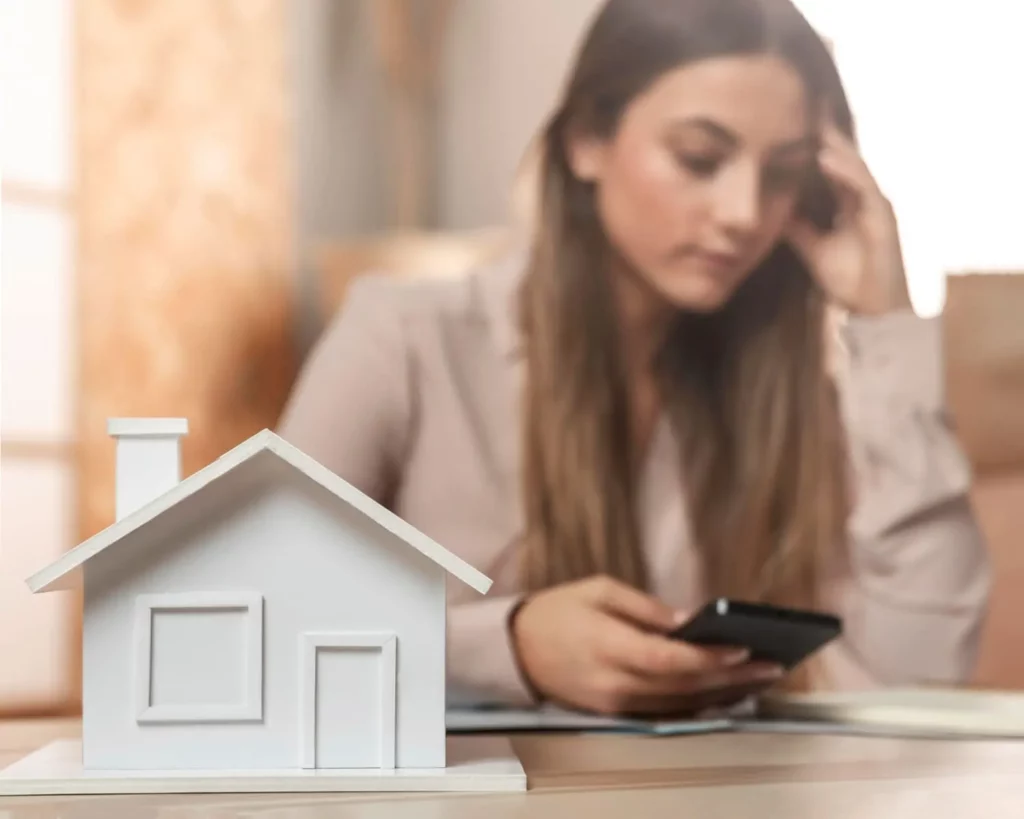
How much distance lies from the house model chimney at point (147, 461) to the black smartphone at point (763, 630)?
0.45 meters

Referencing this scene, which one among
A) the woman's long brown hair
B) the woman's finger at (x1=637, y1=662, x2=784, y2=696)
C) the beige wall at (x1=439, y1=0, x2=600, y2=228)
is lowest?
the woman's finger at (x1=637, y1=662, x2=784, y2=696)

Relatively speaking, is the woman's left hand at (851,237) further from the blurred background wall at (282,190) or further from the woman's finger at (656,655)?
the woman's finger at (656,655)

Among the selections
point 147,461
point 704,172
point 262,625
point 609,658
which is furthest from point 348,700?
point 704,172

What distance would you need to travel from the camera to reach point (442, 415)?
44.7 inches

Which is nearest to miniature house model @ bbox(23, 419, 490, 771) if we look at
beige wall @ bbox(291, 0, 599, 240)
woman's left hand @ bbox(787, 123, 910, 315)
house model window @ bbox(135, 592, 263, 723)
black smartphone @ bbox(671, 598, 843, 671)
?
house model window @ bbox(135, 592, 263, 723)

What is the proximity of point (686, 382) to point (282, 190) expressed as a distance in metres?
0.44

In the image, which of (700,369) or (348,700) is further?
(700,369)

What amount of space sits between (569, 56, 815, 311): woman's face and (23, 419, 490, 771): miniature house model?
520mm

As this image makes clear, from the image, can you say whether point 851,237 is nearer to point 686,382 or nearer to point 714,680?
point 686,382

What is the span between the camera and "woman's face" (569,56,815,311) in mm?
1146

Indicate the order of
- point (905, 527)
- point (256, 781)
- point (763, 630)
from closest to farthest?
point (256, 781) < point (763, 630) < point (905, 527)

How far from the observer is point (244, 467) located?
74cm

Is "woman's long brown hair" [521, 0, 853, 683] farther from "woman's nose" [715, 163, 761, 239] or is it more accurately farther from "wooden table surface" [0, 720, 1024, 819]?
"wooden table surface" [0, 720, 1024, 819]

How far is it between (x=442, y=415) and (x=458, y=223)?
0.19 meters
